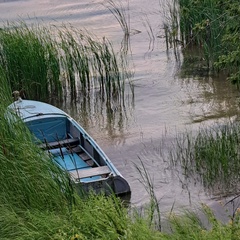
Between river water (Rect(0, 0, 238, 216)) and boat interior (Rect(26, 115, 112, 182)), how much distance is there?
0.45 m

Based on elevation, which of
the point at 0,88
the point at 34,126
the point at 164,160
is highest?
the point at 0,88

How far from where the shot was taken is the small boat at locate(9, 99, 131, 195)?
6676 millimetres

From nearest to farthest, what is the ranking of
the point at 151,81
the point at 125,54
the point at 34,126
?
the point at 34,126 < the point at 151,81 < the point at 125,54

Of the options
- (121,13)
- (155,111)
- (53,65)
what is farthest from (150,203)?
(121,13)

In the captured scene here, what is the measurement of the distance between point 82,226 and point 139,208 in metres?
1.88

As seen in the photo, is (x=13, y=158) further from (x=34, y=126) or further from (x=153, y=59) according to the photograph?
(x=153, y=59)

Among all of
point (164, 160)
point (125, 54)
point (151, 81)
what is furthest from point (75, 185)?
point (125, 54)

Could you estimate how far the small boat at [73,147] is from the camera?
6.68 meters

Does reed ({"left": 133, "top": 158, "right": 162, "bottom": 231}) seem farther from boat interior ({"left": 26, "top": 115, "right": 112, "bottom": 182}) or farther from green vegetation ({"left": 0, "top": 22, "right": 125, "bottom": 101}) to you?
green vegetation ({"left": 0, "top": 22, "right": 125, "bottom": 101})

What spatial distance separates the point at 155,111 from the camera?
1038 cm

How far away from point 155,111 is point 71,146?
2578mm

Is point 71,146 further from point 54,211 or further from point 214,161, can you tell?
point 54,211

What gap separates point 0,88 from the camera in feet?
23.0

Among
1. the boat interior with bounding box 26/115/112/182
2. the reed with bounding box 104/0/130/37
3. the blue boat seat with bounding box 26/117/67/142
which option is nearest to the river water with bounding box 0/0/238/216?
the reed with bounding box 104/0/130/37
